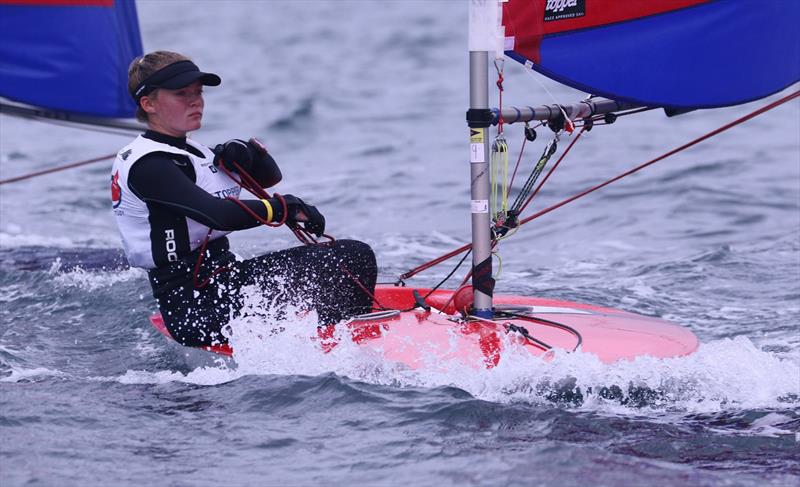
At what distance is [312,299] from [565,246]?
123 inches

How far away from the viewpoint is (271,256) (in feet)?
13.0

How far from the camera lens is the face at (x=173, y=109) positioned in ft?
12.6

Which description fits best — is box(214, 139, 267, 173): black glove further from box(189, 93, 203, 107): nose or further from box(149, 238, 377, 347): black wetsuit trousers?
box(149, 238, 377, 347): black wetsuit trousers

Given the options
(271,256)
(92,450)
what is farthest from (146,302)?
(92,450)

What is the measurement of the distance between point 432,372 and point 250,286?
681mm

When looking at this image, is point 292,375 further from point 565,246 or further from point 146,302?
point 565,246

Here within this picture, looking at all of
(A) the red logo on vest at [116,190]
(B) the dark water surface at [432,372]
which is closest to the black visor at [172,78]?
(A) the red logo on vest at [116,190]

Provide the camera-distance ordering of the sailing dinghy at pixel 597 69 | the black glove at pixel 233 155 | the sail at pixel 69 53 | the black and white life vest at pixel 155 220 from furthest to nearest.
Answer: the sail at pixel 69 53 < the black glove at pixel 233 155 < the black and white life vest at pixel 155 220 < the sailing dinghy at pixel 597 69

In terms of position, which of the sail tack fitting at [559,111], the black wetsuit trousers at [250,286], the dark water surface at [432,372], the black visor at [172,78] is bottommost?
the dark water surface at [432,372]

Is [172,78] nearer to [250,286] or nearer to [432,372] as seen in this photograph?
[250,286]

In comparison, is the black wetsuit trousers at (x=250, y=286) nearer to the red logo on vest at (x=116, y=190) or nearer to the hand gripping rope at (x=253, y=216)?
the hand gripping rope at (x=253, y=216)

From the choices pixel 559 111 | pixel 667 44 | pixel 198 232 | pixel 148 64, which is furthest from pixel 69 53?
pixel 667 44

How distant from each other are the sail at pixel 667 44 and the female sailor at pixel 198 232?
92 cm

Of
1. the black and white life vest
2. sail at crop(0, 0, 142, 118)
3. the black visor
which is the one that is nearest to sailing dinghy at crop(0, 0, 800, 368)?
the black and white life vest
